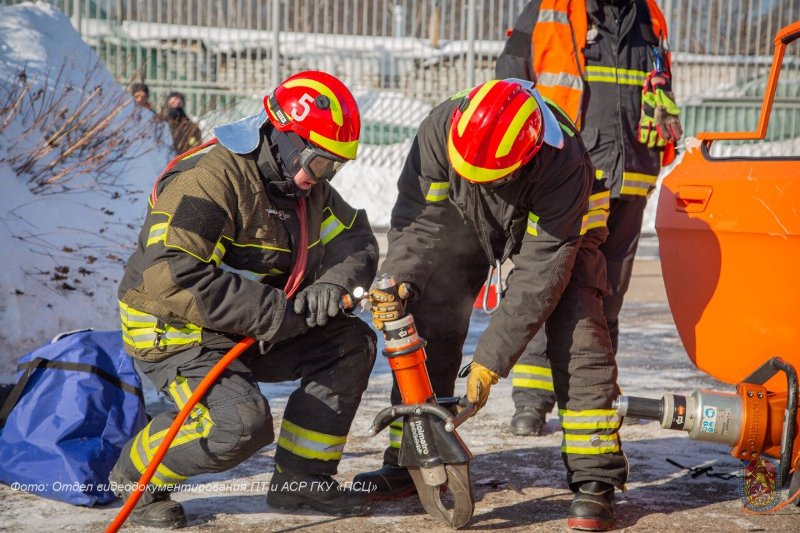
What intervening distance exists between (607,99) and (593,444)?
6.20 ft

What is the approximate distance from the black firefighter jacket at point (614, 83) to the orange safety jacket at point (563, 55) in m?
0.07

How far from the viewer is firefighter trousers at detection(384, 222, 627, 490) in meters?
3.54

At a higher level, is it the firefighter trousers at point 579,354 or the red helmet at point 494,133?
the red helmet at point 494,133

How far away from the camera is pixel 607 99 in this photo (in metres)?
4.74

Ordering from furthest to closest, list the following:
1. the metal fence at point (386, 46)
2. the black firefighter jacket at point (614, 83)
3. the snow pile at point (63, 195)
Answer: the metal fence at point (386, 46), the snow pile at point (63, 195), the black firefighter jacket at point (614, 83)

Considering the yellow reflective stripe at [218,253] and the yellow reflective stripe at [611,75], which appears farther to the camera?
the yellow reflective stripe at [611,75]

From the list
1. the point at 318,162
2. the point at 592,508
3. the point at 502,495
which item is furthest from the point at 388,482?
the point at 318,162

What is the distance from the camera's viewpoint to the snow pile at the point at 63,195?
16.6ft

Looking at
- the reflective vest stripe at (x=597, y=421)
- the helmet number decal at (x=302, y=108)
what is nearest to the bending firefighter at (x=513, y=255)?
the reflective vest stripe at (x=597, y=421)

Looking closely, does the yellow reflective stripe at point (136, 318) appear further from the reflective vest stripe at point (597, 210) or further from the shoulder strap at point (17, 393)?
the reflective vest stripe at point (597, 210)

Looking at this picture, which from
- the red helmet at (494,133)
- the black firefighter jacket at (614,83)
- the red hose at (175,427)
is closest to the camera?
the red hose at (175,427)

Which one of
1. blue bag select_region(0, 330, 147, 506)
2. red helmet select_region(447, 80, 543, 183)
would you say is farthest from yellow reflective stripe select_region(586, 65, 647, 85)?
blue bag select_region(0, 330, 147, 506)

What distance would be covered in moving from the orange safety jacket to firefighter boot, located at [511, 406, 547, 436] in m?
1.36

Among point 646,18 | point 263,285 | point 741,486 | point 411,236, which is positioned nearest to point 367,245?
point 411,236
